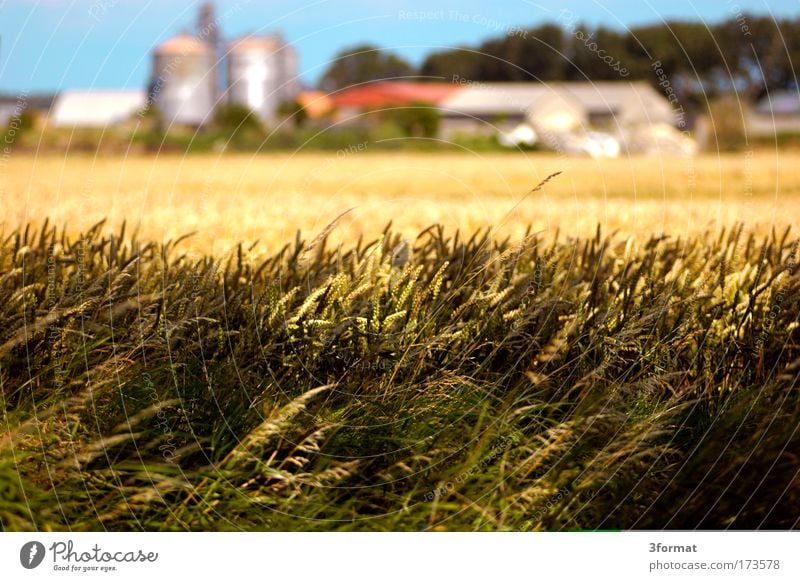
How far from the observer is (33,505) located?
327cm

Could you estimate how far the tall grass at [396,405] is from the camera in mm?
3322

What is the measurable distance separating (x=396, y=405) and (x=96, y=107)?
62.9 m

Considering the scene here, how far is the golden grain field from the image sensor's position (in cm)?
747

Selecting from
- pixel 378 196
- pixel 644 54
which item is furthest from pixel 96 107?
pixel 644 54

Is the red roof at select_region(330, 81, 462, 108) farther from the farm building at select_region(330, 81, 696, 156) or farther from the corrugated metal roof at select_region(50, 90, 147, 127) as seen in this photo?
the corrugated metal roof at select_region(50, 90, 147, 127)

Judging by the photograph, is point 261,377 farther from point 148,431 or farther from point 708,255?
point 708,255

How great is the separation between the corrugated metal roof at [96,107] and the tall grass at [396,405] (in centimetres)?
4735
